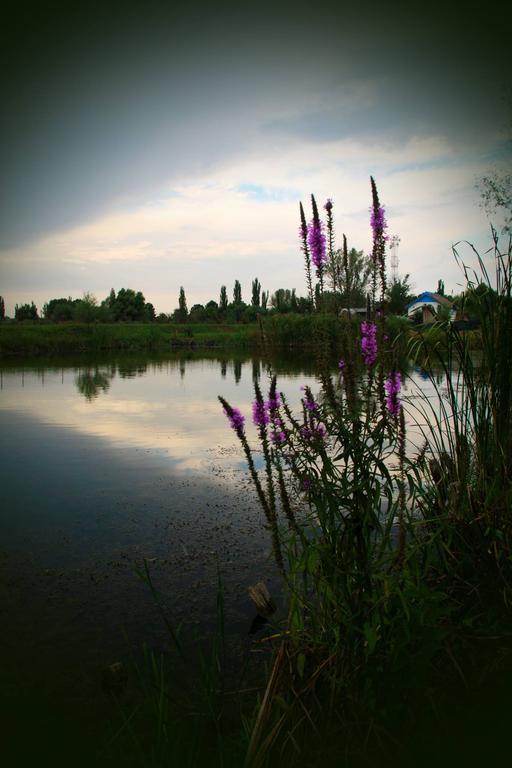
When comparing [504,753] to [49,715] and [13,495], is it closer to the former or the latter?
[49,715]

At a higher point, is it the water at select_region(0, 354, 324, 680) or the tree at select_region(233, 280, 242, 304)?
the tree at select_region(233, 280, 242, 304)

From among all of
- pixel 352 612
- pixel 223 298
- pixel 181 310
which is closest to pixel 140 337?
pixel 181 310

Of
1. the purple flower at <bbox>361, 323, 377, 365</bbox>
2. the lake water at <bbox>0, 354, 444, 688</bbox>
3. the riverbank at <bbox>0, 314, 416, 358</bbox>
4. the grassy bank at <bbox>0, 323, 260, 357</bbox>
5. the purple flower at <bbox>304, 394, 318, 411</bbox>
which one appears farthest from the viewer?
the grassy bank at <bbox>0, 323, 260, 357</bbox>

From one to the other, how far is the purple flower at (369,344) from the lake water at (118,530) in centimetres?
50

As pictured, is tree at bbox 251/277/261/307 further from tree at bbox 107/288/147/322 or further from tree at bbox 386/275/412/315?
tree at bbox 386/275/412/315

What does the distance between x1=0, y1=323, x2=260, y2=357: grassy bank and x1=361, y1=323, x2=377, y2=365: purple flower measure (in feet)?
94.0

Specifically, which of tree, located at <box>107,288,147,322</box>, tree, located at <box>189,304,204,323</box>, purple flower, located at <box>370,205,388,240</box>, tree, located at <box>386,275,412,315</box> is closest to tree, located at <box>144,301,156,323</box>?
tree, located at <box>107,288,147,322</box>

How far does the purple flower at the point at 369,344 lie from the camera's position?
244cm

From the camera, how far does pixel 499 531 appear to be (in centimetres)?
260

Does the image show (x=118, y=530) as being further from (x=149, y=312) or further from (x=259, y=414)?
(x=149, y=312)

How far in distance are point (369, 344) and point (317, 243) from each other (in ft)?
1.82

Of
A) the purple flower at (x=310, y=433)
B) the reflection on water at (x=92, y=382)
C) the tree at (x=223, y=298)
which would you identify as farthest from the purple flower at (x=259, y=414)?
the tree at (x=223, y=298)

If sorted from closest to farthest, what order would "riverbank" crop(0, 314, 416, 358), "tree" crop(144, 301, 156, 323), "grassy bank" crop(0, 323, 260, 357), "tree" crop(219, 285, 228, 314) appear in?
"riverbank" crop(0, 314, 416, 358)
"grassy bank" crop(0, 323, 260, 357)
"tree" crop(144, 301, 156, 323)
"tree" crop(219, 285, 228, 314)

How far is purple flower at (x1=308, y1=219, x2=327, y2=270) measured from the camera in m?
2.35
